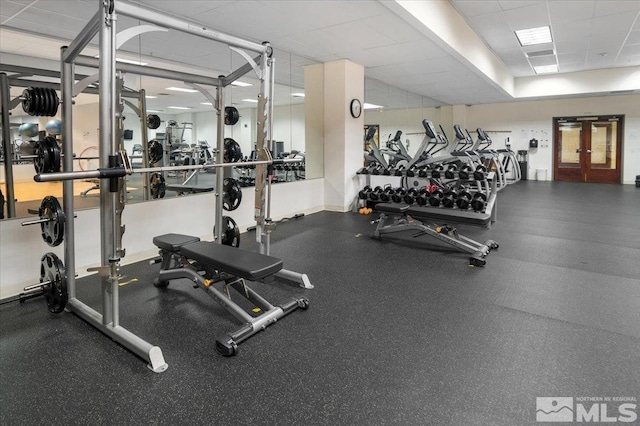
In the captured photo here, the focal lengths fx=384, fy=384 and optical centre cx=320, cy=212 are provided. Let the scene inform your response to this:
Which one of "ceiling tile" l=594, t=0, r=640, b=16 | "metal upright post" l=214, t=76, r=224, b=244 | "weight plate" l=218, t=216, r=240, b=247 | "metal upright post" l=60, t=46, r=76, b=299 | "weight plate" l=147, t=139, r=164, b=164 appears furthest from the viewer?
"ceiling tile" l=594, t=0, r=640, b=16

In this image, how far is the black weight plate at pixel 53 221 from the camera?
223 centimetres

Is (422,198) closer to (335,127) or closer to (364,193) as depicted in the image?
(364,193)

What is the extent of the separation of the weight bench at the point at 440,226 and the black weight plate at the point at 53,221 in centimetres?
302

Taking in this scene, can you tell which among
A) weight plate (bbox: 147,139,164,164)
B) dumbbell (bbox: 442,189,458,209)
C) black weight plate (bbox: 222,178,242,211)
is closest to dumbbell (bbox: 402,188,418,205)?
dumbbell (bbox: 442,189,458,209)

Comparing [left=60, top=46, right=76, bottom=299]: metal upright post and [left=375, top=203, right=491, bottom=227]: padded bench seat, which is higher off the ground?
[left=60, top=46, right=76, bottom=299]: metal upright post

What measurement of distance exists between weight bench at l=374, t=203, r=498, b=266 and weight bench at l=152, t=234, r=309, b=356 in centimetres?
191

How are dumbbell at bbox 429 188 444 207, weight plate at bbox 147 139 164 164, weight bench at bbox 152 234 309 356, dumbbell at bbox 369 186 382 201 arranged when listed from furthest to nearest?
dumbbell at bbox 369 186 382 201 < dumbbell at bbox 429 188 444 207 < weight plate at bbox 147 139 164 164 < weight bench at bbox 152 234 309 356

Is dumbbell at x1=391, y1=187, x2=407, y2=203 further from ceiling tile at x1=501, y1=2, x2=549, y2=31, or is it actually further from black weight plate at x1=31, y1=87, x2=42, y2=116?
black weight plate at x1=31, y1=87, x2=42, y2=116

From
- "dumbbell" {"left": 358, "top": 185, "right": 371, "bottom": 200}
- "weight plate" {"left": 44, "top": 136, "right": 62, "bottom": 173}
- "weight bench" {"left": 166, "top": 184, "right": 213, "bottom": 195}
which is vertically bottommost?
"dumbbell" {"left": 358, "top": 185, "right": 371, "bottom": 200}

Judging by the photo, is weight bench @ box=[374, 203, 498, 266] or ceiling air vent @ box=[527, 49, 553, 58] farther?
ceiling air vent @ box=[527, 49, 553, 58]

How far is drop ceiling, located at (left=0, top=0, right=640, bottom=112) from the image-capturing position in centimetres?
342

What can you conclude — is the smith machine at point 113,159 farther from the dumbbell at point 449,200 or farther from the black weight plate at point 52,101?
the dumbbell at point 449,200

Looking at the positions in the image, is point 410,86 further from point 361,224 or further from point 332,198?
point 361,224

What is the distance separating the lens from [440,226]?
412 centimetres
